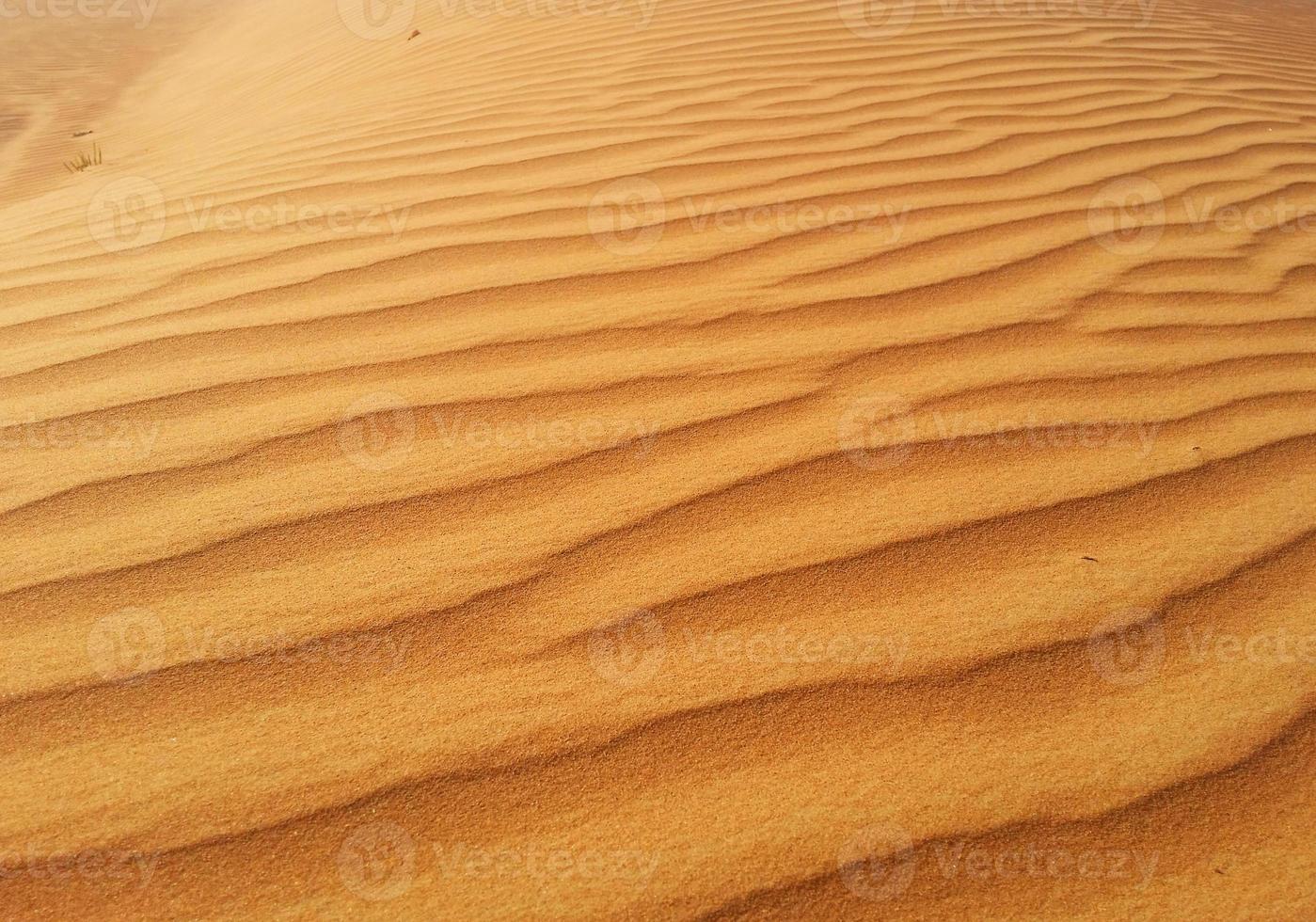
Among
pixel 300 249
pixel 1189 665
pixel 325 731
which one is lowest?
pixel 1189 665

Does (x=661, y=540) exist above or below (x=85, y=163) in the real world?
below

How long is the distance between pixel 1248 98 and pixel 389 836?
4324mm

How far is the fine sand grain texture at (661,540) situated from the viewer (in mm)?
947

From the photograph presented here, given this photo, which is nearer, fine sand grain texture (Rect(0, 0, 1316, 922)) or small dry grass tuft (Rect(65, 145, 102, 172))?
fine sand grain texture (Rect(0, 0, 1316, 922))

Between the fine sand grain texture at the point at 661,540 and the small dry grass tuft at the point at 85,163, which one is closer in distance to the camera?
the fine sand grain texture at the point at 661,540

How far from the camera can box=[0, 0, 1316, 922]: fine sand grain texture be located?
95 cm

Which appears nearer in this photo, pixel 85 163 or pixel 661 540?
pixel 661 540

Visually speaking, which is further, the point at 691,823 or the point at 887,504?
the point at 887,504

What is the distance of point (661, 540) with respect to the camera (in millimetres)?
1314

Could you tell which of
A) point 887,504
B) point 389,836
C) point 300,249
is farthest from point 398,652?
point 300,249

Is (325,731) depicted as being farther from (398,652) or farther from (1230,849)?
(1230,849)

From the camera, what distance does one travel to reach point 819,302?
1.97 meters

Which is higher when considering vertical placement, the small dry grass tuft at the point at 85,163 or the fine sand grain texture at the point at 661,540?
the small dry grass tuft at the point at 85,163

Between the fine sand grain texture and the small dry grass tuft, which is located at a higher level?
the small dry grass tuft
